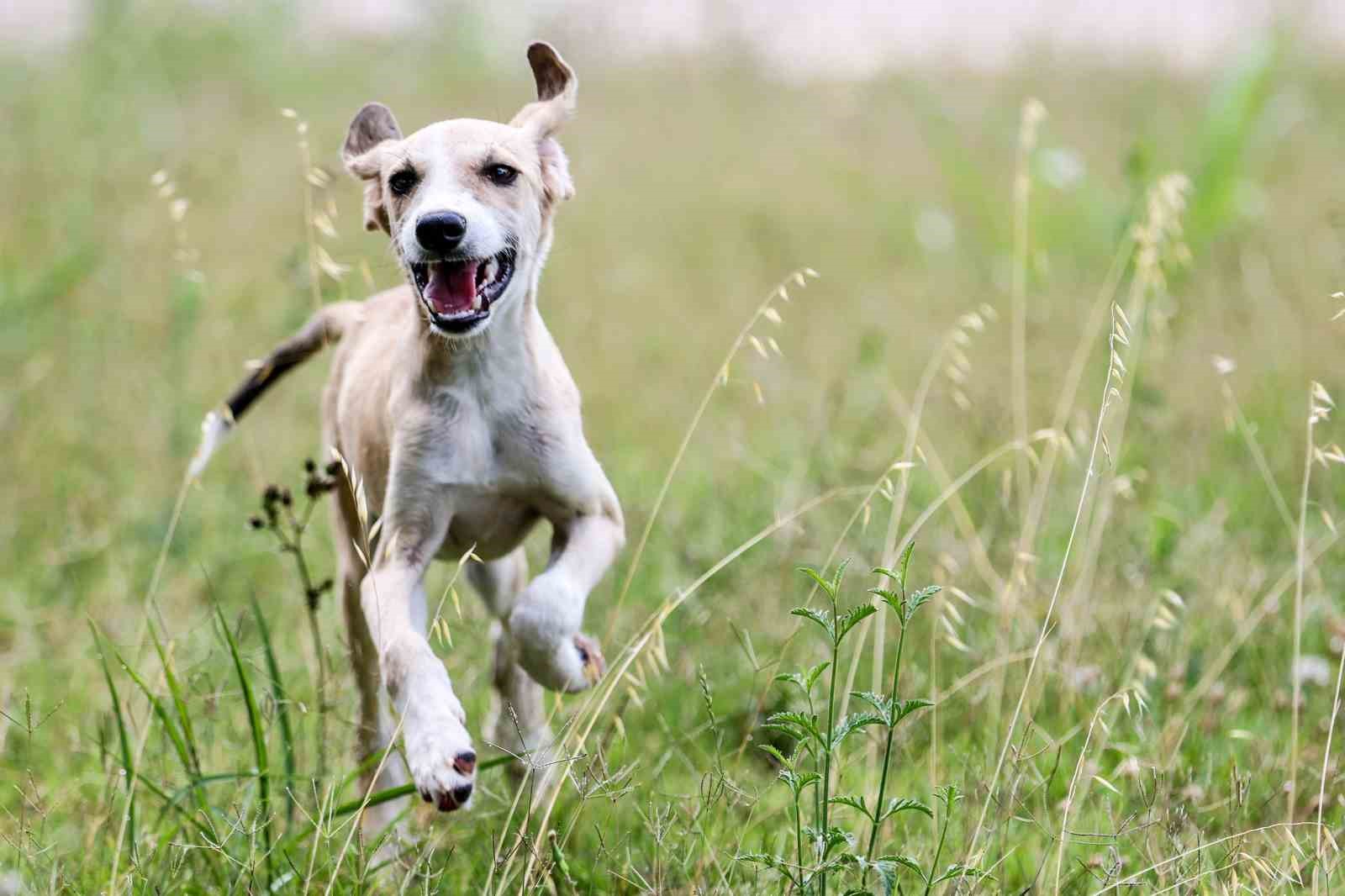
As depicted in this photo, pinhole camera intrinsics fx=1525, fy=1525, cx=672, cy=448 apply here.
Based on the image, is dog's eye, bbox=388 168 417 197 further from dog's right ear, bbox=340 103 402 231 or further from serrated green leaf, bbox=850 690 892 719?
serrated green leaf, bbox=850 690 892 719

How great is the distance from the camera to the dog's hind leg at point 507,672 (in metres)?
4.14

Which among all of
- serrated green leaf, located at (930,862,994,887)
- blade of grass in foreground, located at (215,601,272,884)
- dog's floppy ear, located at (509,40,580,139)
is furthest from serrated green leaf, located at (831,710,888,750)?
dog's floppy ear, located at (509,40,580,139)

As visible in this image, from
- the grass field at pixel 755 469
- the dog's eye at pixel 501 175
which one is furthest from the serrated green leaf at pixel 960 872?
the dog's eye at pixel 501 175

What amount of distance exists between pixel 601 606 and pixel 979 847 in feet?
6.85

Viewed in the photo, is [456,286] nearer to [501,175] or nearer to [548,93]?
[501,175]

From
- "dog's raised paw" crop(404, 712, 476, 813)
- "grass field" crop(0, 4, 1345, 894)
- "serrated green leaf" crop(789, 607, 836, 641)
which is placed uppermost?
"serrated green leaf" crop(789, 607, 836, 641)

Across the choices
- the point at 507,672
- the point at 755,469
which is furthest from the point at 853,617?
the point at 755,469

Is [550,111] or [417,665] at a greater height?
[550,111]

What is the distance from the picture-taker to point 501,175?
3.07 metres

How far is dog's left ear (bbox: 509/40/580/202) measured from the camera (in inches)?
126

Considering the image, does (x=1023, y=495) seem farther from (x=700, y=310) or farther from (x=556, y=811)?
(x=700, y=310)

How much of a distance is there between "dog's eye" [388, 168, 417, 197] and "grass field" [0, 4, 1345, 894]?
1.00 ft

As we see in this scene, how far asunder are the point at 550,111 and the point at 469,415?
664mm

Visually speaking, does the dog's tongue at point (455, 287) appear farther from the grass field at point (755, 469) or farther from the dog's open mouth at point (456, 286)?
the grass field at point (755, 469)
